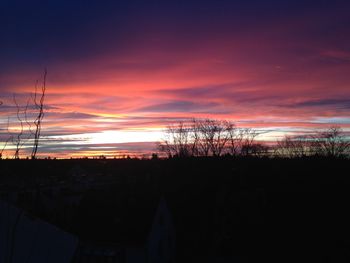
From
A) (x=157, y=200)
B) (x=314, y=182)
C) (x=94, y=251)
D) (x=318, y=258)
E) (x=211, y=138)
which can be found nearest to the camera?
(x=94, y=251)

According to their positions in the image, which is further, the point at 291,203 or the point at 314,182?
the point at 314,182

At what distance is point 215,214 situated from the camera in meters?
31.9

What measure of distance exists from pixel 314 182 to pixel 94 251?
2559cm

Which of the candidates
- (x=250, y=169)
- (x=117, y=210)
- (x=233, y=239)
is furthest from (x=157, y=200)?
(x=250, y=169)

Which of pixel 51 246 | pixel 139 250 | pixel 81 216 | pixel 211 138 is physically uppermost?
pixel 211 138

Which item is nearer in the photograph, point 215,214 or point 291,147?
point 215,214

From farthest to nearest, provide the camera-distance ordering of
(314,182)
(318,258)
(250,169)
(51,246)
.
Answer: (250,169) → (314,182) → (318,258) → (51,246)

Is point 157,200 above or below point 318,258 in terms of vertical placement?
above

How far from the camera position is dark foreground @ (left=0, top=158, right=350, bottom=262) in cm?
2000

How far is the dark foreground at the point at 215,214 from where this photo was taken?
2000 centimetres

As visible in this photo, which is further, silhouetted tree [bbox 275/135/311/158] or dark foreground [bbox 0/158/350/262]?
silhouetted tree [bbox 275/135/311/158]

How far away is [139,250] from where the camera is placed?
19234mm

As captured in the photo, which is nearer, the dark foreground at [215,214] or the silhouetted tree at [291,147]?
the dark foreground at [215,214]

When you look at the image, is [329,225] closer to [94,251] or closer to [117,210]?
[117,210]
